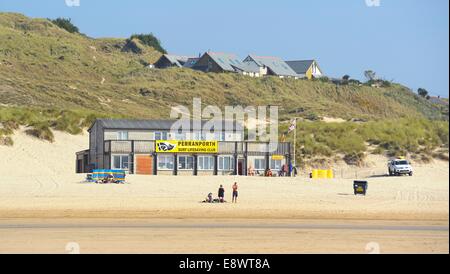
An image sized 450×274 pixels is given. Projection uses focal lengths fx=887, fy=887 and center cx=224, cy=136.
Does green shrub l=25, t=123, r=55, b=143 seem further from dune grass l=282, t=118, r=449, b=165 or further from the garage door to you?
dune grass l=282, t=118, r=449, b=165

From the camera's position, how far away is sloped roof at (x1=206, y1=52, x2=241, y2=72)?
125 meters

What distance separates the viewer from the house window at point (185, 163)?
56531mm

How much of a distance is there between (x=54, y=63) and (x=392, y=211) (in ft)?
271

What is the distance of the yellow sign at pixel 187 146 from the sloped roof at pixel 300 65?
262 ft

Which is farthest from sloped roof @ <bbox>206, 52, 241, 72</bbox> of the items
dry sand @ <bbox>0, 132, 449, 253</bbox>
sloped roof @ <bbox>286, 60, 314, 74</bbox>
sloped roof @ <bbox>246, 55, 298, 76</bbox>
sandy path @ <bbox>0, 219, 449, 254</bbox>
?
sandy path @ <bbox>0, 219, 449, 254</bbox>

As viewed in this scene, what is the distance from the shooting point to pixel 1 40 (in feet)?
387

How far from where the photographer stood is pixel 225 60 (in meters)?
128

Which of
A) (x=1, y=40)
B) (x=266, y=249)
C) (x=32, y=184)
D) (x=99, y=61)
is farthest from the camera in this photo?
(x=99, y=61)

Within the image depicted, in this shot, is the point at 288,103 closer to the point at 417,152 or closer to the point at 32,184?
the point at 417,152

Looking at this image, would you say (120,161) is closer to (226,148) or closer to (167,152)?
(167,152)

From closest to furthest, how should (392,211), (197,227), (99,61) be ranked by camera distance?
1. (197,227)
2. (392,211)
3. (99,61)

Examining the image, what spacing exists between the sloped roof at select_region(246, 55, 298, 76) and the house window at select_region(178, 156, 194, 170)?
242ft

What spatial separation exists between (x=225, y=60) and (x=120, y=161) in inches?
2897
